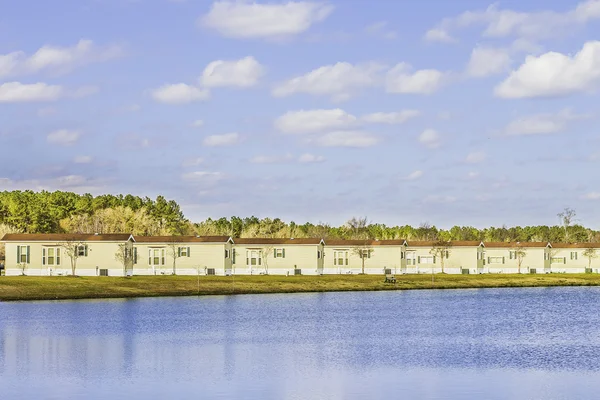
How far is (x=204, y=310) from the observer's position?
235ft

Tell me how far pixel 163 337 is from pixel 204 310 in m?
20.1

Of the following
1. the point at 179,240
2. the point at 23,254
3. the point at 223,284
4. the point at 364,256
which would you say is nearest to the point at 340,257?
the point at 364,256

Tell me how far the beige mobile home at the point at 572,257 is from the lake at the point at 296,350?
2461 inches

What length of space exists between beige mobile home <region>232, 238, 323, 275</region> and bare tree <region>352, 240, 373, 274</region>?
20.6 ft

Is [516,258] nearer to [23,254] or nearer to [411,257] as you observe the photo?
[411,257]

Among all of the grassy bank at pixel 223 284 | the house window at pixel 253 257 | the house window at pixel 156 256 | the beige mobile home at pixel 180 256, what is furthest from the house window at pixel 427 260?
the house window at pixel 156 256

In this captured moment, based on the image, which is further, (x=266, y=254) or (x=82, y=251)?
(x=266, y=254)

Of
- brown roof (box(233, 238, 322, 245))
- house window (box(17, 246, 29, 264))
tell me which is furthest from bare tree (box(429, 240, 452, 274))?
house window (box(17, 246, 29, 264))

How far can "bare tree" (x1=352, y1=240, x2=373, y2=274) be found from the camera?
403ft

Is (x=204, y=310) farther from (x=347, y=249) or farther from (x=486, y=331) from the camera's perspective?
(x=347, y=249)

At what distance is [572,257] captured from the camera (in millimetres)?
141250

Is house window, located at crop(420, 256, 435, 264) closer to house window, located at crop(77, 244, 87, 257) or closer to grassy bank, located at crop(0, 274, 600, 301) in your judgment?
grassy bank, located at crop(0, 274, 600, 301)

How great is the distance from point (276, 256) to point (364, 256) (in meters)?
13.1

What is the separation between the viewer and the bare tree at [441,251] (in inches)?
5034
